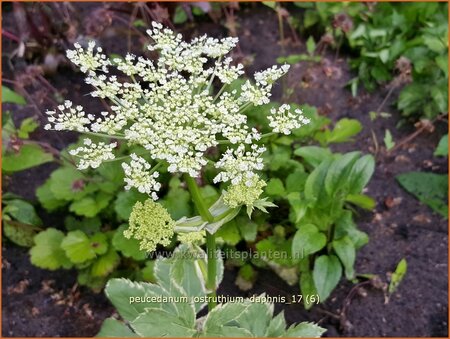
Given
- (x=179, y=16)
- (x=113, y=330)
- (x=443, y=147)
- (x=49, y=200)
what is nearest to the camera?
(x=113, y=330)

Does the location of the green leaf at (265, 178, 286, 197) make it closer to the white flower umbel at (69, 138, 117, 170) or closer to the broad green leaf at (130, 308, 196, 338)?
the broad green leaf at (130, 308, 196, 338)

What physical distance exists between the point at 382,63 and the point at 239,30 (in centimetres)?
88

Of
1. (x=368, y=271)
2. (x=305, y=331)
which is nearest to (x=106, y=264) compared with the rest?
(x=305, y=331)

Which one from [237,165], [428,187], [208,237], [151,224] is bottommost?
[428,187]

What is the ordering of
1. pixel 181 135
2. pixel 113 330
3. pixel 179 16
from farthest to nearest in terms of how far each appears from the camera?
pixel 179 16 < pixel 113 330 < pixel 181 135

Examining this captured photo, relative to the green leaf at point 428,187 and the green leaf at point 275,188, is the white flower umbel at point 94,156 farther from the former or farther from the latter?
the green leaf at point 428,187

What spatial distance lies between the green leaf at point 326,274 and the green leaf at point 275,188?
30 cm

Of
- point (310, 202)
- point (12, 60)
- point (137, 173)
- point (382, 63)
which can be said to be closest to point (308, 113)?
point (310, 202)

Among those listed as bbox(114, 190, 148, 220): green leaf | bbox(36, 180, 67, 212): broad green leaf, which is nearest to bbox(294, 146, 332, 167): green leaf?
bbox(114, 190, 148, 220): green leaf

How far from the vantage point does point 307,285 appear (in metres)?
2.32

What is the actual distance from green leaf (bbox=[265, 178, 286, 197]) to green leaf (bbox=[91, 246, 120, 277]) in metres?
0.67

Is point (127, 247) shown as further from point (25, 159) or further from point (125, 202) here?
point (25, 159)

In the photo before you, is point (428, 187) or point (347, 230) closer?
point (347, 230)

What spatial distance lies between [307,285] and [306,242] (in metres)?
0.22
